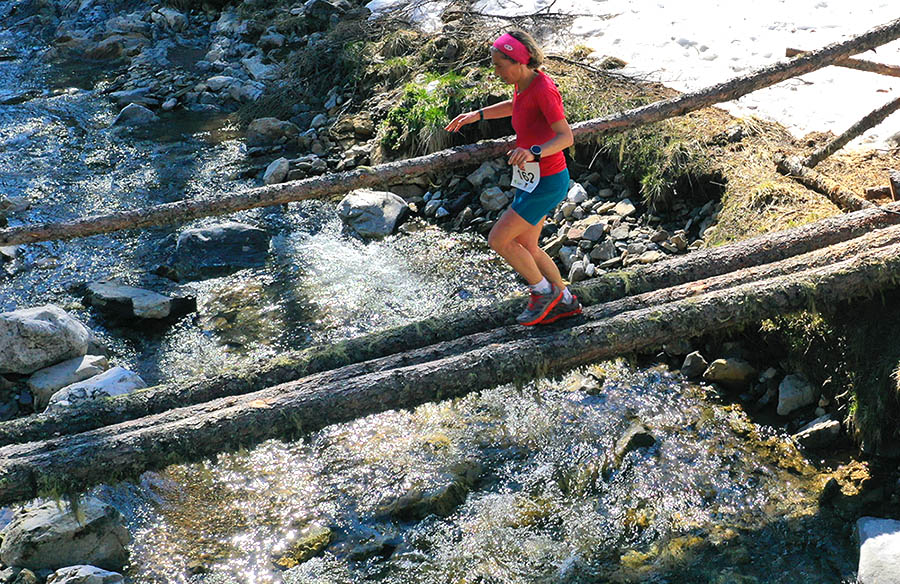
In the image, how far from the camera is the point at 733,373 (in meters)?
6.20

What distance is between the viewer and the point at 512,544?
5156mm

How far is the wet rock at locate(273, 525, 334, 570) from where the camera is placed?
5.20 meters

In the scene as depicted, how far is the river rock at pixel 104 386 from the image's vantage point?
6.34 metres

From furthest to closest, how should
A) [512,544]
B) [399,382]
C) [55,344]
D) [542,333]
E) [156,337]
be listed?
1. [156,337]
2. [55,344]
3. [512,544]
4. [542,333]
5. [399,382]

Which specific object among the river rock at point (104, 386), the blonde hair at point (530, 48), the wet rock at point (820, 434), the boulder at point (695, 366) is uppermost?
the blonde hair at point (530, 48)

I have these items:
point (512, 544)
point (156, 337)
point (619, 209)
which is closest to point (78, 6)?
point (156, 337)

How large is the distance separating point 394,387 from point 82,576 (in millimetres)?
2267

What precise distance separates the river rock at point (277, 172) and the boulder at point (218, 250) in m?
1.17

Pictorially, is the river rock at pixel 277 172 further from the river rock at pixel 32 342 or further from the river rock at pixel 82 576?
the river rock at pixel 82 576

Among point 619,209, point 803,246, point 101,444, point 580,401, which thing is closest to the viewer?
point 101,444

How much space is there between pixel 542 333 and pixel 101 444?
8.19 feet

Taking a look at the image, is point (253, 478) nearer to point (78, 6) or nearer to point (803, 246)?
point (803, 246)

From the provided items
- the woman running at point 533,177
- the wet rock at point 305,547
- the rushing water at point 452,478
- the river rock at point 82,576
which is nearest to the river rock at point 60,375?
the rushing water at point 452,478

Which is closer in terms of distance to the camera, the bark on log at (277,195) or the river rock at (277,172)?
the bark on log at (277,195)
